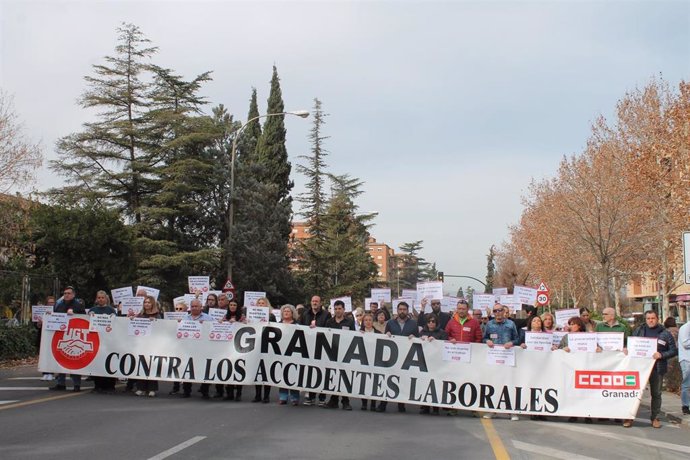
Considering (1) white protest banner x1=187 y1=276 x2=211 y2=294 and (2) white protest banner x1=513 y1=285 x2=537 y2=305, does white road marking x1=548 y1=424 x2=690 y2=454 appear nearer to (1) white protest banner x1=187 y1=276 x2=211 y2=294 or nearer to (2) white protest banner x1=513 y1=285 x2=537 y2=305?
(2) white protest banner x1=513 y1=285 x2=537 y2=305

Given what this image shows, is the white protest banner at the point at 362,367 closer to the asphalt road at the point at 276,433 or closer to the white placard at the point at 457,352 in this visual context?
the white placard at the point at 457,352

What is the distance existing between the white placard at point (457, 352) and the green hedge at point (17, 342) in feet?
44.9

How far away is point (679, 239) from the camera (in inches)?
1286

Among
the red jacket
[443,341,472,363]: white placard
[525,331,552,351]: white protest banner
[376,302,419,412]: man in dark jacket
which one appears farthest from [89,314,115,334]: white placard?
[525,331,552,351]: white protest banner

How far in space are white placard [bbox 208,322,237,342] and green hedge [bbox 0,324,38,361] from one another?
400 inches

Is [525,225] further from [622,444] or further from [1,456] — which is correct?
[1,456]

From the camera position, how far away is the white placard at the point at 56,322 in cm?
1322

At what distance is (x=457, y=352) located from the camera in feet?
38.9

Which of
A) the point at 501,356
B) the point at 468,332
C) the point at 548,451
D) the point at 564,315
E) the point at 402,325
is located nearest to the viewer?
the point at 548,451

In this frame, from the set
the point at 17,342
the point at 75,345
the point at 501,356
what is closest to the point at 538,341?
the point at 501,356

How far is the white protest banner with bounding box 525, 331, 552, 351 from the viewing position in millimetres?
11789

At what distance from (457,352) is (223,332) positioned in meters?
4.07

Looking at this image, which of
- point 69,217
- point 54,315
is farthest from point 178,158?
point 54,315

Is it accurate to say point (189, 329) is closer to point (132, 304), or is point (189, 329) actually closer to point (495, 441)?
point (132, 304)
